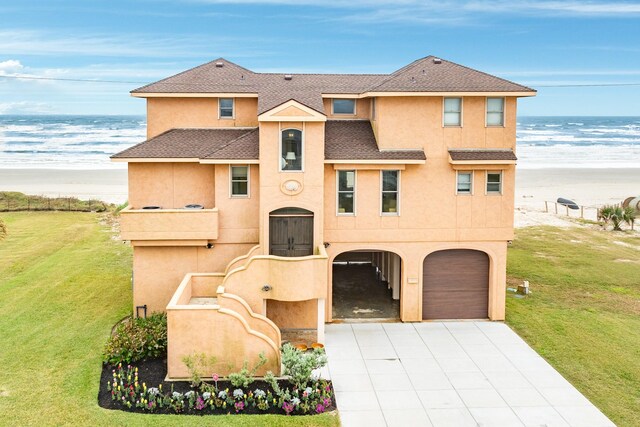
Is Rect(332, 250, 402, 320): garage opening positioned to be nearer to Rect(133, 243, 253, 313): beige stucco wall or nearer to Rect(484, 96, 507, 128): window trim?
Rect(133, 243, 253, 313): beige stucco wall

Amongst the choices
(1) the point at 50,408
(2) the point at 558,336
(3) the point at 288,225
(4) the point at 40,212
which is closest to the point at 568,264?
(2) the point at 558,336

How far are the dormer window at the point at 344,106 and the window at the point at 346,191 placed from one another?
11.2 feet

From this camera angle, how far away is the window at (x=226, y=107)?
24000 millimetres

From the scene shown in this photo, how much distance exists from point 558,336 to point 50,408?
52.0 ft

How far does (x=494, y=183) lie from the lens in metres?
22.2

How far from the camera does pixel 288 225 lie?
69.2ft

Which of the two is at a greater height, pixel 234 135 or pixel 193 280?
pixel 234 135

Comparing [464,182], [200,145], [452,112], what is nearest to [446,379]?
[464,182]

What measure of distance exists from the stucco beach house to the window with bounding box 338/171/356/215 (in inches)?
1.4

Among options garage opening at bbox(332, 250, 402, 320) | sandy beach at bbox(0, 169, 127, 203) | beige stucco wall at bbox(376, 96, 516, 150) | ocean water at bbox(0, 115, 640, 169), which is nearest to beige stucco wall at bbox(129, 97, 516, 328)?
beige stucco wall at bbox(376, 96, 516, 150)

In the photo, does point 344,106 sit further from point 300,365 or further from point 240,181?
point 300,365

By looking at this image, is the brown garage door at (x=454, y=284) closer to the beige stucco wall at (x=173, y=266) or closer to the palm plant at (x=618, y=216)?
the beige stucco wall at (x=173, y=266)

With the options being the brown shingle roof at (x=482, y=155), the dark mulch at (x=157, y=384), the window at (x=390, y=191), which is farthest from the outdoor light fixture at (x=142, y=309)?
the brown shingle roof at (x=482, y=155)

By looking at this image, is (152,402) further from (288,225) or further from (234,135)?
(234,135)
